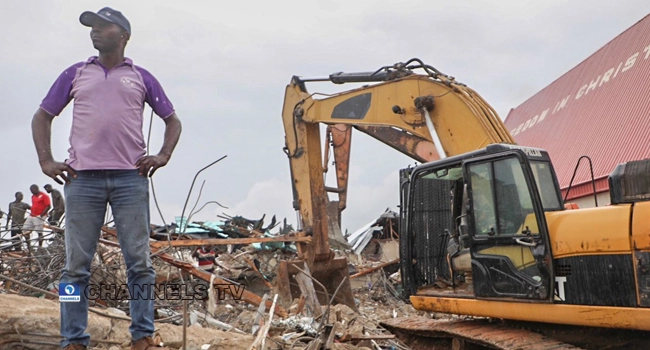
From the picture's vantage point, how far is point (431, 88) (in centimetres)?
679

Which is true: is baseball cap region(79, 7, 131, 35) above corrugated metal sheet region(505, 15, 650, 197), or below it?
below

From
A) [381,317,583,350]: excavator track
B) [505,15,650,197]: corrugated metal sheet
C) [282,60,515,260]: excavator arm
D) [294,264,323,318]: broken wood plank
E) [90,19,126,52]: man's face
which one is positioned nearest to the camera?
[90,19,126,52]: man's face

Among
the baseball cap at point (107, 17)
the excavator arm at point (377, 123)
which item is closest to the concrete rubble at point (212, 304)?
the excavator arm at point (377, 123)

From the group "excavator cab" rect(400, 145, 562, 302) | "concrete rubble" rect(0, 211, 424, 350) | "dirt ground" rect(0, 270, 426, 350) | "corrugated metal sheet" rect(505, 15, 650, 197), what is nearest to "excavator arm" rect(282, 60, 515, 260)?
"concrete rubble" rect(0, 211, 424, 350)

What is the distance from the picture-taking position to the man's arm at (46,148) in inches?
125

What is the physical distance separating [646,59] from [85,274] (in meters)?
16.1

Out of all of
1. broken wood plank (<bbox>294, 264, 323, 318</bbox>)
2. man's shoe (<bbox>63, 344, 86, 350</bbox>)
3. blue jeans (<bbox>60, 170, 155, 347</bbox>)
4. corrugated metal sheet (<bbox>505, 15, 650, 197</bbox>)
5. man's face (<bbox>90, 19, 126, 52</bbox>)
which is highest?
corrugated metal sheet (<bbox>505, 15, 650, 197</bbox>)

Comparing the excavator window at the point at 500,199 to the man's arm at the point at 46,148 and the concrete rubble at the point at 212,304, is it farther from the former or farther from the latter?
the man's arm at the point at 46,148

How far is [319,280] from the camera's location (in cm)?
882

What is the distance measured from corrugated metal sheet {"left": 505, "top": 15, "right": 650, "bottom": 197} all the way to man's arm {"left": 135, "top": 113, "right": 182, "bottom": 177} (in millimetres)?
12200

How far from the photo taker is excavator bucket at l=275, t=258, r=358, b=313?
813 cm

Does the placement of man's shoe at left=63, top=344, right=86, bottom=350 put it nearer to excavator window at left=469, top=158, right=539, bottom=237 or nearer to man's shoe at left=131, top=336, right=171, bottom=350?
man's shoe at left=131, top=336, right=171, bottom=350

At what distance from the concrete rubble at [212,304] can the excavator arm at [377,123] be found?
0.68m

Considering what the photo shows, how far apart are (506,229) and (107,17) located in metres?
2.99
